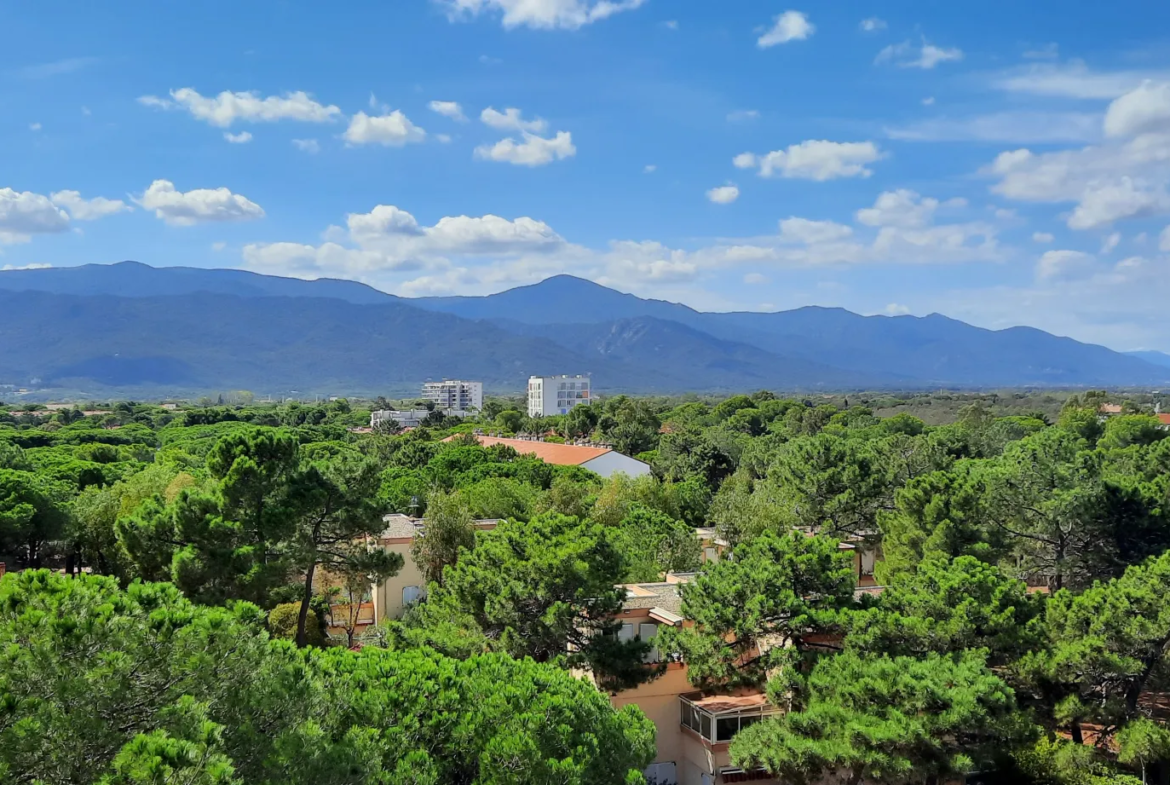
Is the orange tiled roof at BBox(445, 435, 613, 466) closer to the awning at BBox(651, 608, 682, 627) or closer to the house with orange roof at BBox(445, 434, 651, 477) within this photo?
the house with orange roof at BBox(445, 434, 651, 477)

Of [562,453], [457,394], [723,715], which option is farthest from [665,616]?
[457,394]

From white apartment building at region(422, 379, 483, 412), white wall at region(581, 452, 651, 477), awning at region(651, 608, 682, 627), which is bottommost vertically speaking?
white apartment building at region(422, 379, 483, 412)

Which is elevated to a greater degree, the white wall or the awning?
the awning

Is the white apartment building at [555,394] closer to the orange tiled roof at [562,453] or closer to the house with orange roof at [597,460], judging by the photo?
the orange tiled roof at [562,453]

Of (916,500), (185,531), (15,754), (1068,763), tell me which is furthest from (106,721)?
(916,500)

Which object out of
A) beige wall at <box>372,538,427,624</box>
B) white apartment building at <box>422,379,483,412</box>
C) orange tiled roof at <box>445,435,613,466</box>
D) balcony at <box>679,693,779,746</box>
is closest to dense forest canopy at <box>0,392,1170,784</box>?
balcony at <box>679,693,779,746</box>

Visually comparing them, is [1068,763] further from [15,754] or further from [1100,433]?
[1100,433]

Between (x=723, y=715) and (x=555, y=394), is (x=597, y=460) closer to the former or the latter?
(x=723, y=715)
